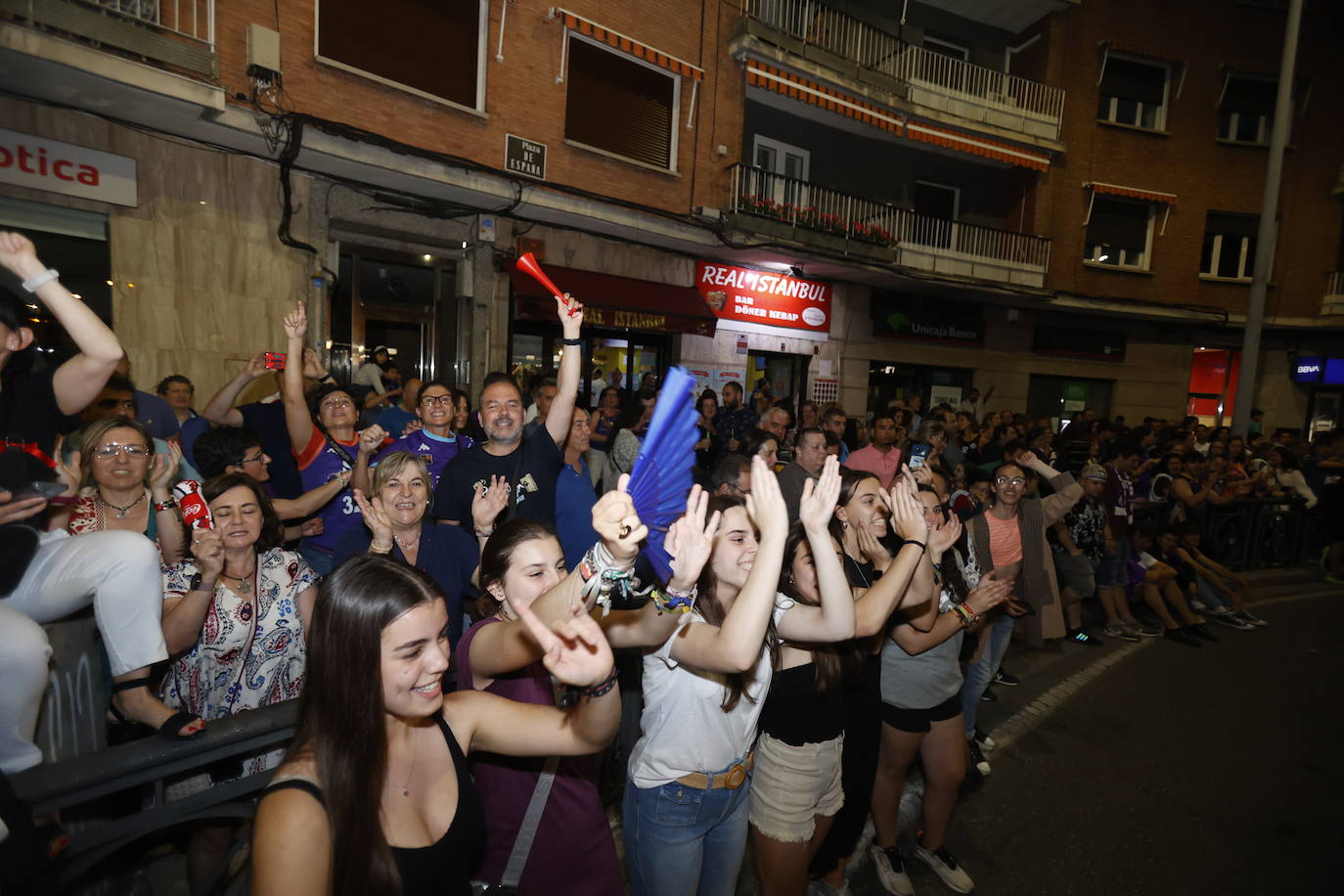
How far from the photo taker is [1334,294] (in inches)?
646

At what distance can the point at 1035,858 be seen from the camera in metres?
3.24

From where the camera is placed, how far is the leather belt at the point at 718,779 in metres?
2.08

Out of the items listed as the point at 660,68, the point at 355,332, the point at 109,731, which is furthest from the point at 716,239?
the point at 109,731

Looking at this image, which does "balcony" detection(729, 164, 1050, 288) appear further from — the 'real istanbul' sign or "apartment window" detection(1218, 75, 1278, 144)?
the 'real istanbul' sign

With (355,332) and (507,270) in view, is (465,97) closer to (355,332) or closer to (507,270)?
(507,270)

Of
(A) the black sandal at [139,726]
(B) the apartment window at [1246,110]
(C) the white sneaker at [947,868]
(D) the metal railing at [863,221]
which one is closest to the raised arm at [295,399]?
(A) the black sandal at [139,726]

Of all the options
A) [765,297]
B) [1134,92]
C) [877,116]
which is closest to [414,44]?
[765,297]

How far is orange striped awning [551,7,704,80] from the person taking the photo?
9125mm

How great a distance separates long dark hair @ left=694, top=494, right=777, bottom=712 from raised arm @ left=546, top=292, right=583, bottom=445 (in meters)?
1.24

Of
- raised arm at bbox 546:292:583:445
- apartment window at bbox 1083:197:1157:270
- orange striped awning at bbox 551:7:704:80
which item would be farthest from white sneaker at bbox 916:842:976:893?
apartment window at bbox 1083:197:1157:270

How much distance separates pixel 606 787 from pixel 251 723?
211 centimetres

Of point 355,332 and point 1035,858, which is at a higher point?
point 355,332

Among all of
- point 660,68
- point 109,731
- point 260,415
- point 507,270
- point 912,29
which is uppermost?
point 912,29

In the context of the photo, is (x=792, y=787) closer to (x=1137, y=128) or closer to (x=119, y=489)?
(x=119, y=489)
